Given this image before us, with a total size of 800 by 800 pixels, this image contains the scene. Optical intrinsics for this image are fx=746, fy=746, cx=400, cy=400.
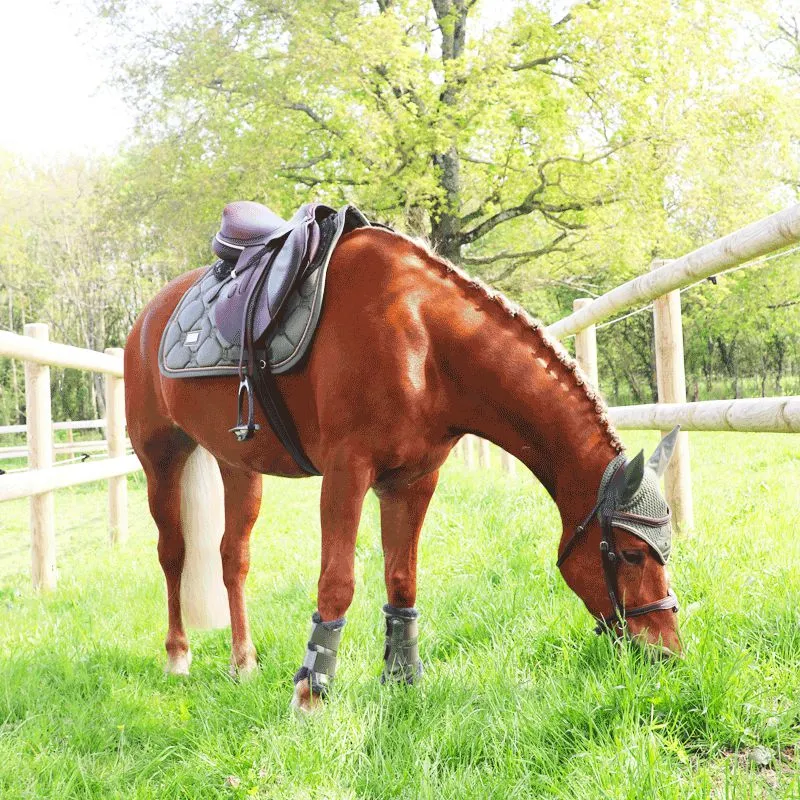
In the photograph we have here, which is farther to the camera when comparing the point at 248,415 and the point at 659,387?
the point at 659,387

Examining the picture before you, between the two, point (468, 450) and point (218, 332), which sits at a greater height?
point (218, 332)

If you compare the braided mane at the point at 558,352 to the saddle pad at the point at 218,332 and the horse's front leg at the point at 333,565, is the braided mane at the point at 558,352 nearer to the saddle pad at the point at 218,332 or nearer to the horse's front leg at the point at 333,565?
the saddle pad at the point at 218,332

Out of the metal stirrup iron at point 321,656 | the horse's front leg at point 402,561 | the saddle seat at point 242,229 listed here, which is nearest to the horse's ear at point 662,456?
the horse's front leg at point 402,561

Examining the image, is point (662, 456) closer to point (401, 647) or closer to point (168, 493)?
point (401, 647)

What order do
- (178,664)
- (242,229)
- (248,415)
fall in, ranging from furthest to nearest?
(178,664), (242,229), (248,415)

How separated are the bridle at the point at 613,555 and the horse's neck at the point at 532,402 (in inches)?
2.4

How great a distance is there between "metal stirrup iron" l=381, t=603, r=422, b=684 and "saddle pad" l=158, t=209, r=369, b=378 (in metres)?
1.06

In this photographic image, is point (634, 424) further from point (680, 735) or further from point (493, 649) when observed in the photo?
point (680, 735)

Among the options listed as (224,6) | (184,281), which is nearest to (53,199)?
(224,6)

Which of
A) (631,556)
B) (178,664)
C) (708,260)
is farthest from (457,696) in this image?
(708,260)

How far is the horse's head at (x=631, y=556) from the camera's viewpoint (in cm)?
241

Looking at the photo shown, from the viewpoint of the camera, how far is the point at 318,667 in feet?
8.22

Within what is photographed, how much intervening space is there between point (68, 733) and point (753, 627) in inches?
99.9

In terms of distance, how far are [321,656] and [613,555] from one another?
1.03 metres
